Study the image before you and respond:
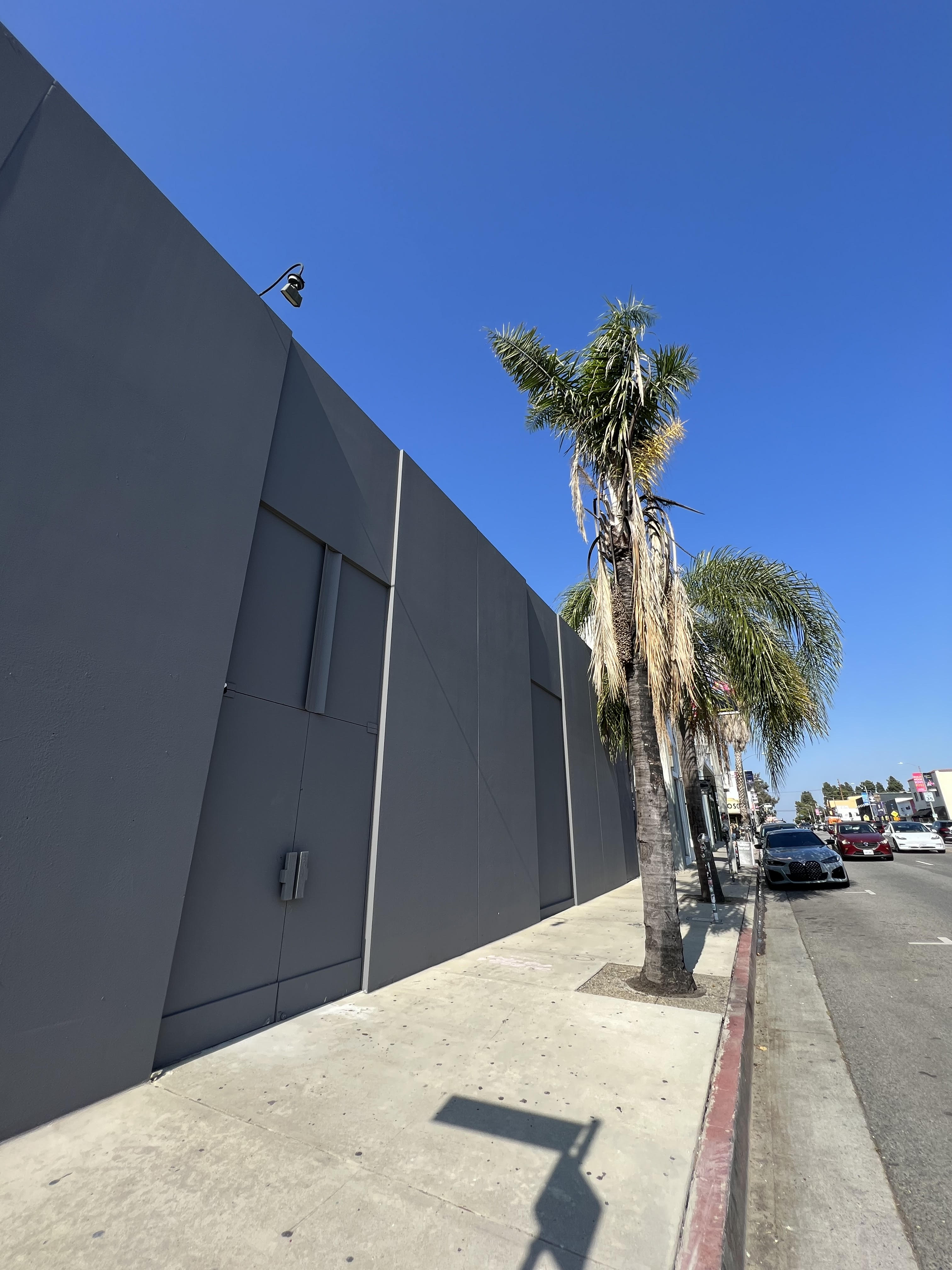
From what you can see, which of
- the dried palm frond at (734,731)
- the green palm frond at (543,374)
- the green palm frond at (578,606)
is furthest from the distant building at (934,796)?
the green palm frond at (543,374)

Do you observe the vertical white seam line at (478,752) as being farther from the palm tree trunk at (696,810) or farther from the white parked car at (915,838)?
the white parked car at (915,838)

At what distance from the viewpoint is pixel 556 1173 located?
2836mm

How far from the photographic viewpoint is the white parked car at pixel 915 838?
29.0 meters

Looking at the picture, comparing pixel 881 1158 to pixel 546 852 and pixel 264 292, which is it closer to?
pixel 546 852

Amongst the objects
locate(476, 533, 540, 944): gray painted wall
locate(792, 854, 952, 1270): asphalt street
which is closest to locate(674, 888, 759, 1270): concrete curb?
locate(792, 854, 952, 1270): asphalt street

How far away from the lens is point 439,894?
23.7 ft

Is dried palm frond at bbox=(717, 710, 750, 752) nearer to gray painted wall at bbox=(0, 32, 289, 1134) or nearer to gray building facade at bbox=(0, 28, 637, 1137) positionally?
gray building facade at bbox=(0, 28, 637, 1137)

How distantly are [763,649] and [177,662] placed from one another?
414 inches

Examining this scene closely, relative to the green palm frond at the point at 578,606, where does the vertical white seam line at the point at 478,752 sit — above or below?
below

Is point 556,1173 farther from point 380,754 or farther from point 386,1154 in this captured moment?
point 380,754

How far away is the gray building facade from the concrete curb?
11.3 ft

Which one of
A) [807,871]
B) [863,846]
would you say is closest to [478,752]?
[807,871]

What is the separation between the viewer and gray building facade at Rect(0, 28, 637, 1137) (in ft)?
11.3

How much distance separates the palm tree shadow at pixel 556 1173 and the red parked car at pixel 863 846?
2592 centimetres
